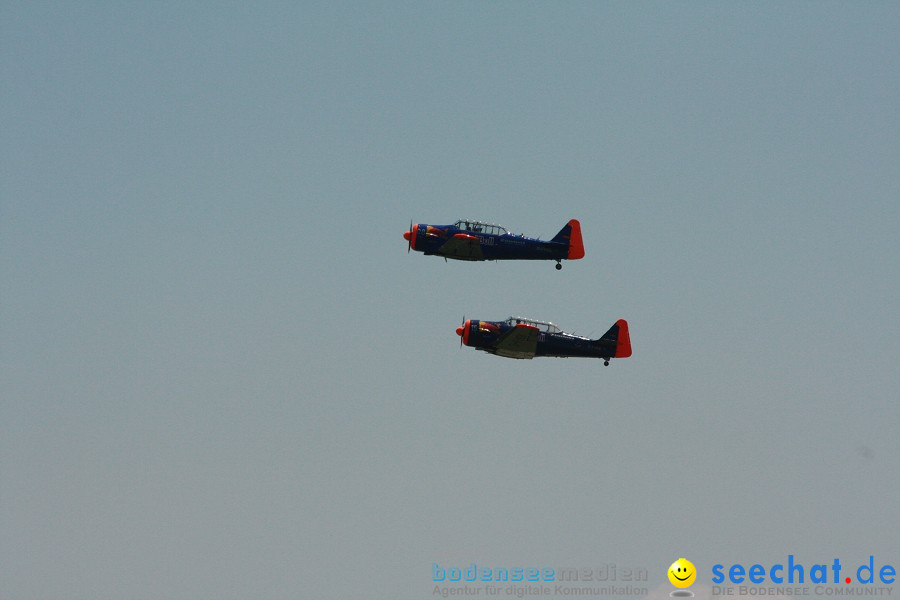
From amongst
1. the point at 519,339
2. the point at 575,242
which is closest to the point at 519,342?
the point at 519,339

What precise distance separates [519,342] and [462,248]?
798cm

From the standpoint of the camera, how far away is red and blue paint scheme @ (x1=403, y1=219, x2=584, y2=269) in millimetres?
97875

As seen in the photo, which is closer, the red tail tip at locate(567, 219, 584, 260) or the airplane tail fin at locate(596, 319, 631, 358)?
the airplane tail fin at locate(596, 319, 631, 358)

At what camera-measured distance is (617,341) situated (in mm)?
99500

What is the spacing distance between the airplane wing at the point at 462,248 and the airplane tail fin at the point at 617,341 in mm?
10714

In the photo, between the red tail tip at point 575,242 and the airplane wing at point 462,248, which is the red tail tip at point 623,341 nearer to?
the red tail tip at point 575,242

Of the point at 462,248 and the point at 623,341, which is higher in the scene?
the point at 462,248

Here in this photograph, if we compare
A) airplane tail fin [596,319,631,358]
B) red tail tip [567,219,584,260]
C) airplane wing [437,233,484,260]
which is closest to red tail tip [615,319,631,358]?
airplane tail fin [596,319,631,358]

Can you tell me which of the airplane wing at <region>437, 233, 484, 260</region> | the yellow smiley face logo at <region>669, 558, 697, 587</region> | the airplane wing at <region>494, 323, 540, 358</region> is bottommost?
the yellow smiley face logo at <region>669, 558, 697, 587</region>

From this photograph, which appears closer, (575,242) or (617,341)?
(617,341)

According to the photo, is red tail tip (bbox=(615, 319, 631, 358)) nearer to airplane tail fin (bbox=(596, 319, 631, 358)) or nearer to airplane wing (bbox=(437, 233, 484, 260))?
airplane tail fin (bbox=(596, 319, 631, 358))

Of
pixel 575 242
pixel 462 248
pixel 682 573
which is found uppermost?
pixel 575 242

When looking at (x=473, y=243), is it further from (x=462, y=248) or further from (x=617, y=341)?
(x=617, y=341)

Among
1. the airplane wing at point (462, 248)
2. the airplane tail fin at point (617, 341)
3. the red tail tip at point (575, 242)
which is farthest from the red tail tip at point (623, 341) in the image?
the airplane wing at point (462, 248)
